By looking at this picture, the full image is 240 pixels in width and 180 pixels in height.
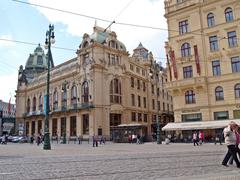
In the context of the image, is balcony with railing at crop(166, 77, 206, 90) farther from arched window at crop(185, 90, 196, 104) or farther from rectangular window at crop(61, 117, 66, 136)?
rectangular window at crop(61, 117, 66, 136)

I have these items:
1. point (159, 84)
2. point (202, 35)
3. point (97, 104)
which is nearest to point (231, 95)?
point (202, 35)

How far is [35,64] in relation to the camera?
274ft

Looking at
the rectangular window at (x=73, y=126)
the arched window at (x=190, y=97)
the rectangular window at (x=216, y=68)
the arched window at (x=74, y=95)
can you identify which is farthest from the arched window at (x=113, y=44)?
the rectangular window at (x=216, y=68)

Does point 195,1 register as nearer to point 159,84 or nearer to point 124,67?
point 124,67

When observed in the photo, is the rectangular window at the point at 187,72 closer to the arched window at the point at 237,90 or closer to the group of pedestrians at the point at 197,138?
the arched window at the point at 237,90

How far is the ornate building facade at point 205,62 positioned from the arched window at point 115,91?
17.6 meters

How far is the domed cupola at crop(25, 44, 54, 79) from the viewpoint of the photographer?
82.1 m

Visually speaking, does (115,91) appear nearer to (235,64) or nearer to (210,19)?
(210,19)

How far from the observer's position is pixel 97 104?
5234cm

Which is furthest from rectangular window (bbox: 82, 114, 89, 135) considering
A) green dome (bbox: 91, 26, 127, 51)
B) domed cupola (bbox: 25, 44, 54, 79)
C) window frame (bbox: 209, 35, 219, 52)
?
domed cupola (bbox: 25, 44, 54, 79)

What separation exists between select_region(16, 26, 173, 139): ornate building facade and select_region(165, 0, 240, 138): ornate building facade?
7.46 metres

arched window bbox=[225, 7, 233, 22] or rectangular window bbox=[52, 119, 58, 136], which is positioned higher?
arched window bbox=[225, 7, 233, 22]

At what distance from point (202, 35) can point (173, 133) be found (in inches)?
563

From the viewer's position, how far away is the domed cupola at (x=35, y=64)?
82.1 meters
